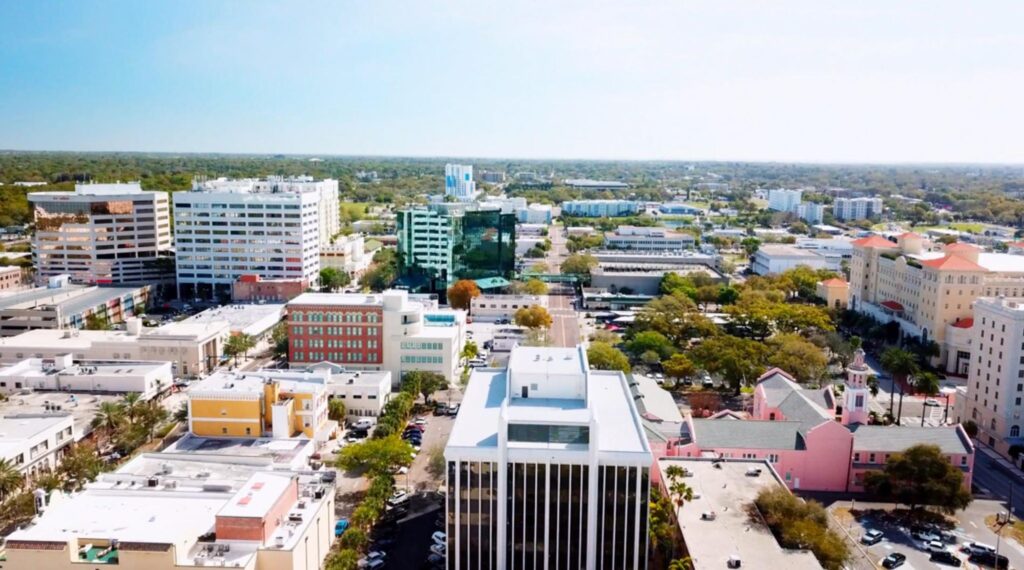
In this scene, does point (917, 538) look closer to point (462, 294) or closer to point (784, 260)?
point (462, 294)

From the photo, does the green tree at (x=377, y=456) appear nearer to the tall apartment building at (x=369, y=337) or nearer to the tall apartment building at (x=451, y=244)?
the tall apartment building at (x=369, y=337)

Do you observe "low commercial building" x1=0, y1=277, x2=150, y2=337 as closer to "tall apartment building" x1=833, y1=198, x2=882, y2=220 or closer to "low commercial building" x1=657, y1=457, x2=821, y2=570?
"low commercial building" x1=657, y1=457, x2=821, y2=570

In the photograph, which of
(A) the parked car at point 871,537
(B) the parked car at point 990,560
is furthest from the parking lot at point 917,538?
(B) the parked car at point 990,560

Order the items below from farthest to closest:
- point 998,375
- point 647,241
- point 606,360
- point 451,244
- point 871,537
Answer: point 647,241 → point 451,244 → point 606,360 → point 998,375 → point 871,537

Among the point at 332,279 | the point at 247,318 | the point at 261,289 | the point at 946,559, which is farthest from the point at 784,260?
the point at 946,559

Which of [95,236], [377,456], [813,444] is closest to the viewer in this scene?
[377,456]

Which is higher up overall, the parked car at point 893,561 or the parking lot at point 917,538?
the parked car at point 893,561
